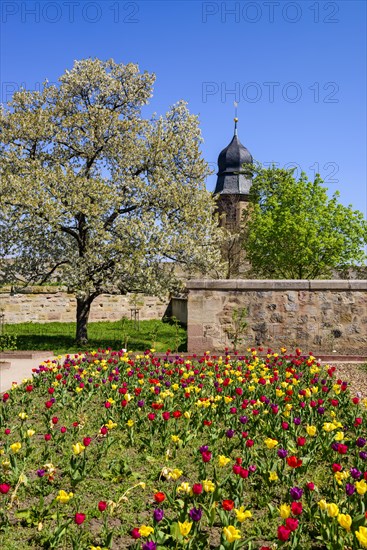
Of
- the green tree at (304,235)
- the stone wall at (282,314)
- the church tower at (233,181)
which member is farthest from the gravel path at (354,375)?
the church tower at (233,181)

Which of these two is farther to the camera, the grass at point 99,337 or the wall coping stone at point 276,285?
the grass at point 99,337

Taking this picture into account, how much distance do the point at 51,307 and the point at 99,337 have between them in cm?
654

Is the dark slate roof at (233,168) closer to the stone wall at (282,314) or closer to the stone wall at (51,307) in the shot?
the stone wall at (51,307)

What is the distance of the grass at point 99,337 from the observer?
1291cm

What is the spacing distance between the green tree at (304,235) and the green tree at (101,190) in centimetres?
1082

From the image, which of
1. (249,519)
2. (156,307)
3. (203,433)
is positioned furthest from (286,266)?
(249,519)

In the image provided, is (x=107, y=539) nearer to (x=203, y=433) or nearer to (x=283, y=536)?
(x=283, y=536)

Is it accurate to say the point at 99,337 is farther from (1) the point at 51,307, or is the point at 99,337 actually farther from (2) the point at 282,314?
(2) the point at 282,314

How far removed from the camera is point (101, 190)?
43.4 feet

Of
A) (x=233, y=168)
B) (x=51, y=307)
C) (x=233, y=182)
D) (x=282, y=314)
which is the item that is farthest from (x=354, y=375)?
(x=233, y=168)

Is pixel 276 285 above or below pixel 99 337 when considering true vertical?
above

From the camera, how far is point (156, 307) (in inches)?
980

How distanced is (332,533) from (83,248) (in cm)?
1225

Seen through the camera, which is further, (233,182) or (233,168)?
(233,168)
